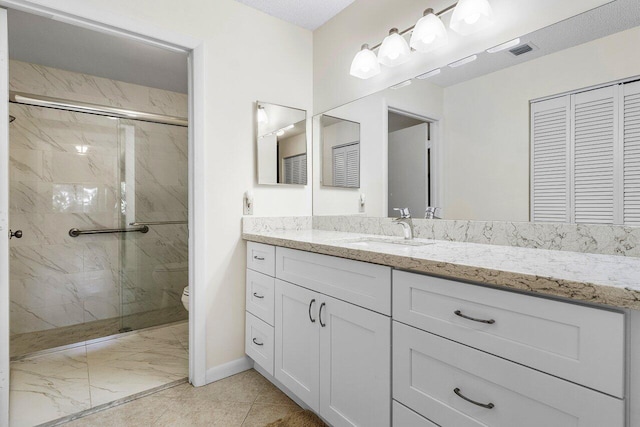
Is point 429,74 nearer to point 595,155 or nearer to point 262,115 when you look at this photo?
point 595,155

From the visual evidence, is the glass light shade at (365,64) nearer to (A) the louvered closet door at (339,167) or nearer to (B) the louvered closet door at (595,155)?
(A) the louvered closet door at (339,167)

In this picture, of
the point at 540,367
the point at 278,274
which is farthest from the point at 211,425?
the point at 540,367

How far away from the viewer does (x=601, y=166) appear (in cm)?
120

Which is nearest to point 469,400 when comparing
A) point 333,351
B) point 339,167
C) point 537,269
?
point 537,269

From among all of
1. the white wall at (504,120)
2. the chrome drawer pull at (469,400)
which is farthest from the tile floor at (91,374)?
the white wall at (504,120)

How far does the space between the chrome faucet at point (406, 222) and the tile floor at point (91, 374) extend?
5.38 ft

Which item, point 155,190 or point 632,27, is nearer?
point 632,27

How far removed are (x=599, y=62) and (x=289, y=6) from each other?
178cm

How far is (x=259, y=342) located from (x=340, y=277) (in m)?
0.90

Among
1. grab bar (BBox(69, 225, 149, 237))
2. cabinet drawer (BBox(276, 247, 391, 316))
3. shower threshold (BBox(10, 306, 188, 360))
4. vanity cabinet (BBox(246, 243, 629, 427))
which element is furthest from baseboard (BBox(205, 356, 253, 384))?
grab bar (BBox(69, 225, 149, 237))

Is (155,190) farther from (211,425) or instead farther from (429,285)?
(429,285)

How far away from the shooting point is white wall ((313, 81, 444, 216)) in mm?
1785

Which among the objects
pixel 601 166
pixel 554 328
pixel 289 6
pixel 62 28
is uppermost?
pixel 289 6

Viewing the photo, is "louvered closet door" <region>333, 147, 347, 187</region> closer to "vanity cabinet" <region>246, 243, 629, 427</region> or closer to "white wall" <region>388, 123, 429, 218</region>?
"white wall" <region>388, 123, 429, 218</region>
